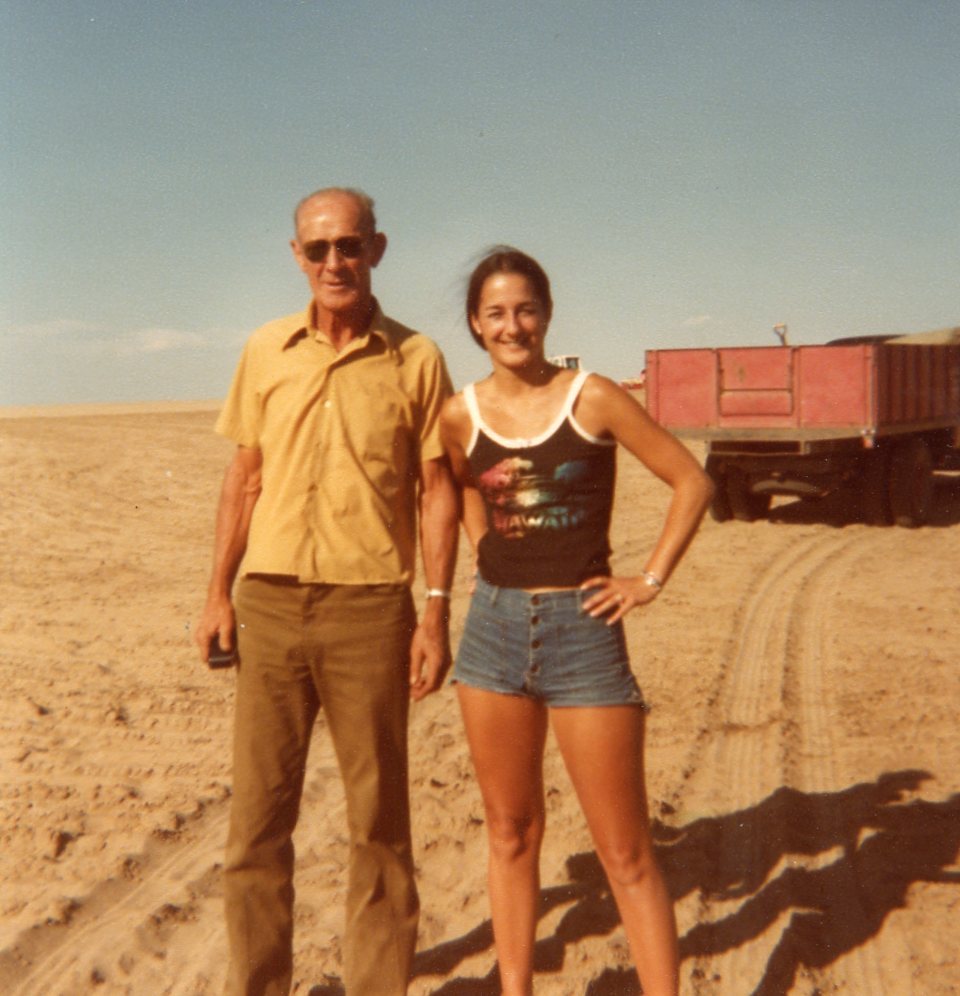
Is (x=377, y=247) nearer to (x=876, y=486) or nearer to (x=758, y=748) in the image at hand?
(x=758, y=748)

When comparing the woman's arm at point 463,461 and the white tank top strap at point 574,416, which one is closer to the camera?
the white tank top strap at point 574,416

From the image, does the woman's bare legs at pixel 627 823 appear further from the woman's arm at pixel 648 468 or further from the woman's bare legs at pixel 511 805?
the woman's arm at pixel 648 468

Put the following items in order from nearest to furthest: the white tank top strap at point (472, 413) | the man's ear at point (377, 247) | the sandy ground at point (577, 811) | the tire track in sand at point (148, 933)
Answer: the white tank top strap at point (472, 413) < the man's ear at point (377, 247) < the tire track in sand at point (148, 933) < the sandy ground at point (577, 811)

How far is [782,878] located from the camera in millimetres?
4047

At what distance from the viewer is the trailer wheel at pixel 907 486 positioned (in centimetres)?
1298

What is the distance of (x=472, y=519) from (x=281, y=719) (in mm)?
671

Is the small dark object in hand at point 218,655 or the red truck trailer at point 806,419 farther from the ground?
the red truck trailer at point 806,419

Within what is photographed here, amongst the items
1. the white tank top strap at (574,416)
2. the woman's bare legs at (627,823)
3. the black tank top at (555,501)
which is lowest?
the woman's bare legs at (627,823)

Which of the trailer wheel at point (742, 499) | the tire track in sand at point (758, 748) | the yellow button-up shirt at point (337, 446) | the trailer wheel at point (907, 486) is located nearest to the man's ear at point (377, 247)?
the yellow button-up shirt at point (337, 446)

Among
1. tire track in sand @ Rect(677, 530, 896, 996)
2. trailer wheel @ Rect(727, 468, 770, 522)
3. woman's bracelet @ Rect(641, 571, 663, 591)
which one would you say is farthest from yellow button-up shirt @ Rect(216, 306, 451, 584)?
trailer wheel @ Rect(727, 468, 770, 522)

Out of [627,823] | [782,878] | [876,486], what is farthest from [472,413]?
[876,486]

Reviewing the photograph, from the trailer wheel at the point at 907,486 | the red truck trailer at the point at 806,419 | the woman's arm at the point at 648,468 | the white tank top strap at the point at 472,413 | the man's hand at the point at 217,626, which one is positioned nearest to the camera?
the woman's arm at the point at 648,468

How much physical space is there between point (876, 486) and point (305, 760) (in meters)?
11.4

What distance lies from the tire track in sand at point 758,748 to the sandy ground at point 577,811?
0.01 meters
